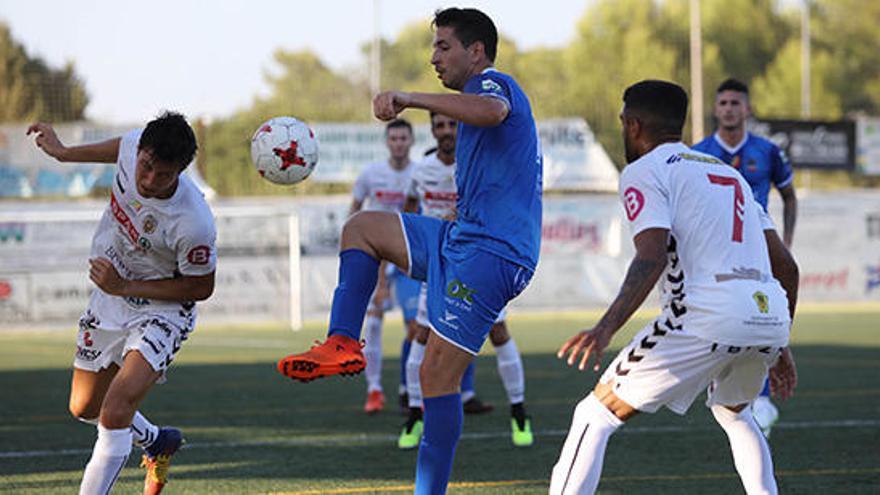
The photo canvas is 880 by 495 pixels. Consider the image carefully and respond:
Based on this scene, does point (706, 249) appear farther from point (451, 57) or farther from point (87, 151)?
point (87, 151)

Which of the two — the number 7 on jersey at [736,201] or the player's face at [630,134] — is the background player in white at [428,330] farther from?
the number 7 on jersey at [736,201]

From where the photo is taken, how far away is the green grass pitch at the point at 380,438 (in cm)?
721

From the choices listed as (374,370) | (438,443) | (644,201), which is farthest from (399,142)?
(644,201)

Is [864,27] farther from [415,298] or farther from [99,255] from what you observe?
[99,255]

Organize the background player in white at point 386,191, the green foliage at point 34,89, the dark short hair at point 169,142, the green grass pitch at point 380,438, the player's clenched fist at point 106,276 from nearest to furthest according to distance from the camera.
Answer: 1. the dark short hair at point 169,142
2. the player's clenched fist at point 106,276
3. the green grass pitch at point 380,438
4. the background player in white at point 386,191
5. the green foliage at point 34,89

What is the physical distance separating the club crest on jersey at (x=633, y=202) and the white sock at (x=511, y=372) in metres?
4.14

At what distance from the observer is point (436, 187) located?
9828mm

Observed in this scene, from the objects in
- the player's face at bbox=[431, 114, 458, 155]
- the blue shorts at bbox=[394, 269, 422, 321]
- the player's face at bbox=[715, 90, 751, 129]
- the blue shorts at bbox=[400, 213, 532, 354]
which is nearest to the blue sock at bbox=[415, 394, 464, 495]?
the blue shorts at bbox=[400, 213, 532, 354]

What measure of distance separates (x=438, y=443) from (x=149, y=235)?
1.67 m

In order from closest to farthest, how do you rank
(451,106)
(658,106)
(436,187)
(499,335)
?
(658,106) → (451,106) → (499,335) → (436,187)

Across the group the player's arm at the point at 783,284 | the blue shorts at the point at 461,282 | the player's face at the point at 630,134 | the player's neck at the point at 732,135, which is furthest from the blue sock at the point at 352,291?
the player's neck at the point at 732,135

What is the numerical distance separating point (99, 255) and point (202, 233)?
0.54 meters

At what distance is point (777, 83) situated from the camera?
46.1 meters

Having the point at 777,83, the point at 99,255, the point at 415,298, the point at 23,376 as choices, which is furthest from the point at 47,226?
the point at 777,83
